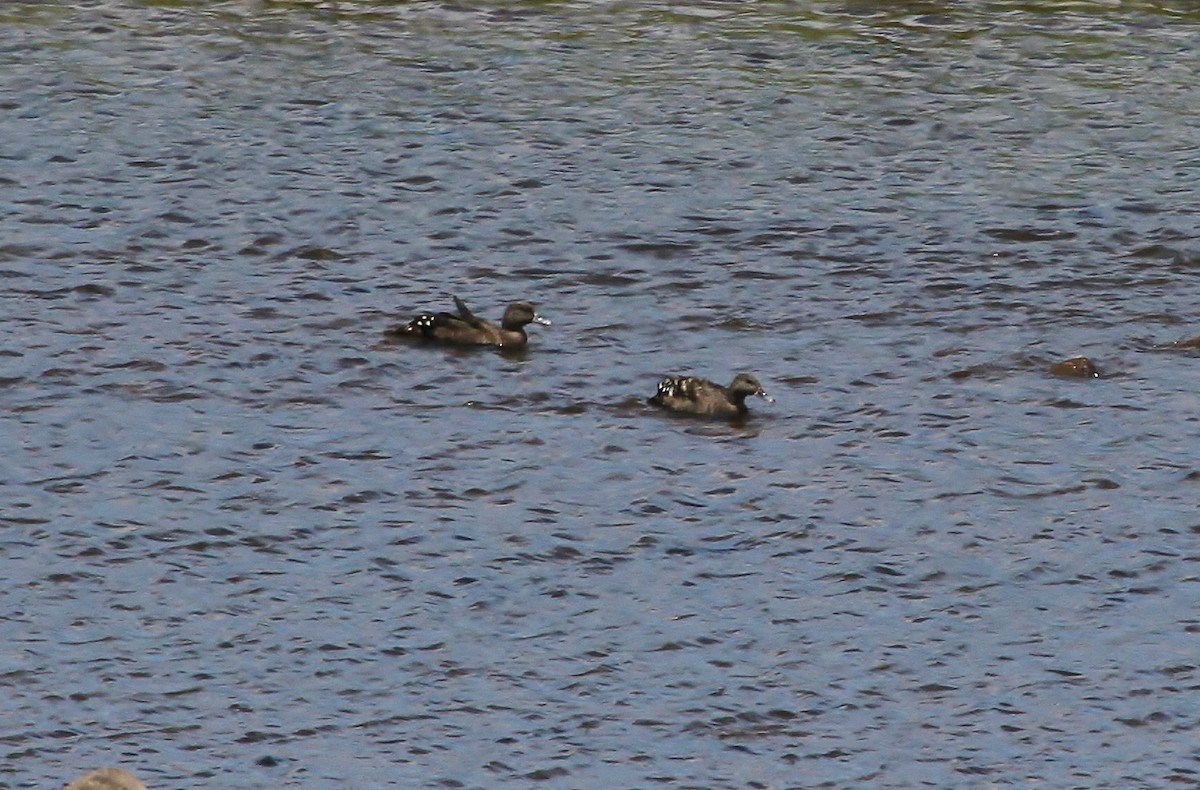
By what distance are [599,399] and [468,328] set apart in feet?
4.95

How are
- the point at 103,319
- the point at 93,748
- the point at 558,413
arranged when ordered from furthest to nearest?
1. the point at 103,319
2. the point at 558,413
3. the point at 93,748

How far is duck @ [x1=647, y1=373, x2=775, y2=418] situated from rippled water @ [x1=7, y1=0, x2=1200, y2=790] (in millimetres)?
190

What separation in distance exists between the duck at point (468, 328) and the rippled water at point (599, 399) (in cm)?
22

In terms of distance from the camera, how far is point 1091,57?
30.5 metres

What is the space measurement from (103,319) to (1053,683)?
9439mm

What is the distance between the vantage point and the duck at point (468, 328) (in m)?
21.0

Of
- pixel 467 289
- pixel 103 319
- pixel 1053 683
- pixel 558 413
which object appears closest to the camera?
pixel 1053 683

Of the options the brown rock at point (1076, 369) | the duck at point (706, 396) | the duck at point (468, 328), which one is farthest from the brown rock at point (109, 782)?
the brown rock at point (1076, 369)

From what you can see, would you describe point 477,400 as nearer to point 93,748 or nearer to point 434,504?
point 434,504

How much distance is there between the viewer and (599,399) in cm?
2019

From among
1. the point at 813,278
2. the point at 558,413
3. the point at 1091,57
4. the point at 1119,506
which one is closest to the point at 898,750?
the point at 1119,506

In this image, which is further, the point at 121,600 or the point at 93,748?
the point at 121,600

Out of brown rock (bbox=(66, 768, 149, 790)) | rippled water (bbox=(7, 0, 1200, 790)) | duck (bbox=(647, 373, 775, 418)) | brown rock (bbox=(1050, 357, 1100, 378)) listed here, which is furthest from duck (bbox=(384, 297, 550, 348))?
brown rock (bbox=(66, 768, 149, 790))

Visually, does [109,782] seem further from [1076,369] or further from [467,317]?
[1076,369]
